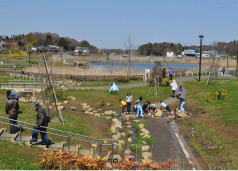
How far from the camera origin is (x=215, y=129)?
13.7m

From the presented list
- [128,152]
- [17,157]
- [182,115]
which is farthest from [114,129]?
[17,157]

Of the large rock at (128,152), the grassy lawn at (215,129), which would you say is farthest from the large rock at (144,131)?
the large rock at (128,152)

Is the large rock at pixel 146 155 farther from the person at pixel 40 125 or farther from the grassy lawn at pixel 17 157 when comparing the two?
the grassy lawn at pixel 17 157

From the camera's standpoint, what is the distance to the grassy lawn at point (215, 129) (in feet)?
33.6

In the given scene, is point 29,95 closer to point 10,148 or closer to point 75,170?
point 10,148

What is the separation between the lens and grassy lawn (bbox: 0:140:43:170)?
23.2ft

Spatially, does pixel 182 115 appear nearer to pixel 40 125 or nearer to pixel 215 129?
pixel 215 129

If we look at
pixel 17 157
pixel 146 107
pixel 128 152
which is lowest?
pixel 128 152

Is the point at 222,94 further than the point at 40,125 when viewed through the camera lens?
Yes

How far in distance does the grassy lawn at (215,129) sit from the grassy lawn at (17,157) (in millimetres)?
6486

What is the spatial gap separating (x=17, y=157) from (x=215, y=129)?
34.1 feet

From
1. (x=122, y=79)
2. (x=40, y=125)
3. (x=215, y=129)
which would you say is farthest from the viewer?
(x=122, y=79)

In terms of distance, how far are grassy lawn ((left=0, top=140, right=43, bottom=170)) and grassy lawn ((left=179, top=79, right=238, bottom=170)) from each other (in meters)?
6.49

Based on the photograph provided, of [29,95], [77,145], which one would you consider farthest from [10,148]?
[29,95]
